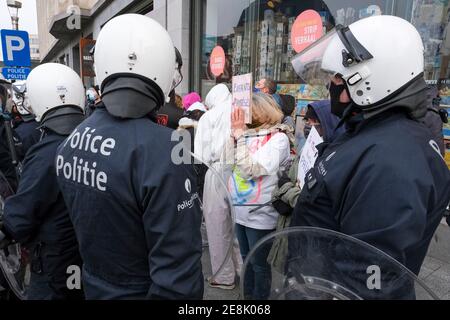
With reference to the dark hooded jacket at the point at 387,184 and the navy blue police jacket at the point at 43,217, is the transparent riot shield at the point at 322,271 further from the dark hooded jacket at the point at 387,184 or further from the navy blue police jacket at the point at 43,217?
the navy blue police jacket at the point at 43,217

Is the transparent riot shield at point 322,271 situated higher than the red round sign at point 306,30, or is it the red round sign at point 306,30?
the red round sign at point 306,30

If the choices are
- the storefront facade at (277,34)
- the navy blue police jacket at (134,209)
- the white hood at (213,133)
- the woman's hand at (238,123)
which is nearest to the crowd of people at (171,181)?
the navy blue police jacket at (134,209)

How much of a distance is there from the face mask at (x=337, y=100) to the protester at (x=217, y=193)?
675mm

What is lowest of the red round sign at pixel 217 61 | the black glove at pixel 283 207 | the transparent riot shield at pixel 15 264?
the transparent riot shield at pixel 15 264

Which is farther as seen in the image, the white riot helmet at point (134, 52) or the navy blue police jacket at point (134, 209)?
the white riot helmet at point (134, 52)

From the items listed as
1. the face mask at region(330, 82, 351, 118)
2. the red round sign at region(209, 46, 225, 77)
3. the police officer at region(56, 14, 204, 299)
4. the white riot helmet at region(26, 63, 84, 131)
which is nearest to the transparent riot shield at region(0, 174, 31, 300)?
the white riot helmet at region(26, 63, 84, 131)

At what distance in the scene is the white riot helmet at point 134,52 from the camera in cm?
129

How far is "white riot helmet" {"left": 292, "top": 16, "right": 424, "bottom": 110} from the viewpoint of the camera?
4.28 ft

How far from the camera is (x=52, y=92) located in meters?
1.96

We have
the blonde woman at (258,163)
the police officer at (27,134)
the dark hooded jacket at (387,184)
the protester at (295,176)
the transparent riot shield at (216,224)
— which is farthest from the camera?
the police officer at (27,134)

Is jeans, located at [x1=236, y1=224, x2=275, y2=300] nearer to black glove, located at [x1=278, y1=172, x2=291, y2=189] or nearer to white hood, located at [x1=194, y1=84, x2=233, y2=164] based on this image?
black glove, located at [x1=278, y1=172, x2=291, y2=189]

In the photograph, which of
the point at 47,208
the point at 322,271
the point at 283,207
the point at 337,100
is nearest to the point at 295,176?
the point at 283,207

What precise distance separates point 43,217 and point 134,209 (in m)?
0.79
